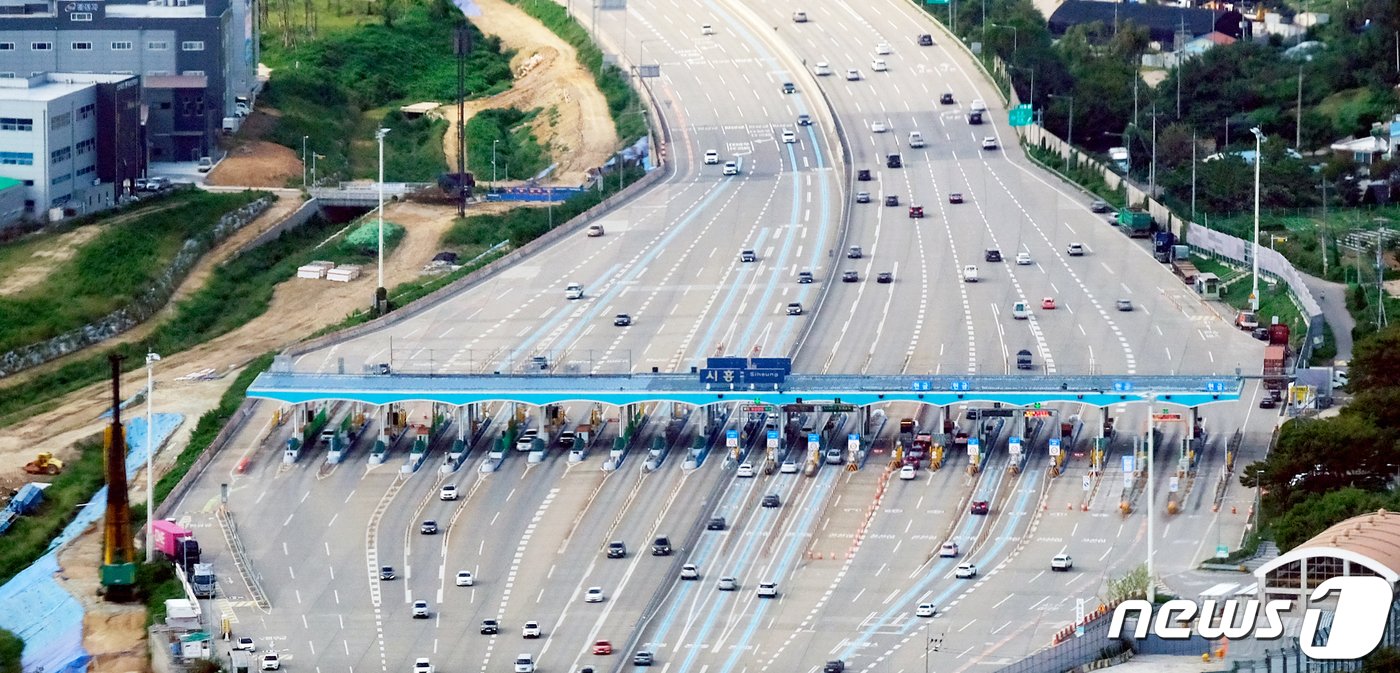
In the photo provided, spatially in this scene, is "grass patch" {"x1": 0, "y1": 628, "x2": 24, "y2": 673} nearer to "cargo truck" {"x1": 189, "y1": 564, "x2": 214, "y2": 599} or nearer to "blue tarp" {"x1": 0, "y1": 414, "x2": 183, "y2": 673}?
"blue tarp" {"x1": 0, "y1": 414, "x2": 183, "y2": 673}

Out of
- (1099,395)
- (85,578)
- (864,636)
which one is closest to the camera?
(864,636)

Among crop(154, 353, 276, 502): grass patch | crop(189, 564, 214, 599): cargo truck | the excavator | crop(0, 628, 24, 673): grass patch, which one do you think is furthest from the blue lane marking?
the excavator

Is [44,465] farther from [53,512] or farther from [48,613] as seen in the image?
[48,613]

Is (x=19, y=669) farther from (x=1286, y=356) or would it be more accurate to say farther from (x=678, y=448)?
(x=1286, y=356)

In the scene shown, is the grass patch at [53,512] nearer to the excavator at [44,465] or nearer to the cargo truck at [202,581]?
the excavator at [44,465]

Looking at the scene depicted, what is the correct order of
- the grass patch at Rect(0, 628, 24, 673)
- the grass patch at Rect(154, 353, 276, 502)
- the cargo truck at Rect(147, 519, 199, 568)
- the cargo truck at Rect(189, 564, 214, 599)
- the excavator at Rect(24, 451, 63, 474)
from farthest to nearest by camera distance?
the excavator at Rect(24, 451, 63, 474)
the grass patch at Rect(154, 353, 276, 502)
the cargo truck at Rect(147, 519, 199, 568)
the cargo truck at Rect(189, 564, 214, 599)
the grass patch at Rect(0, 628, 24, 673)

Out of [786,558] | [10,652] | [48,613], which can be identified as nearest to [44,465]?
[48,613]

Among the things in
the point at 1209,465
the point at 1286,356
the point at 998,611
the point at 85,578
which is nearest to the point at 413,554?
the point at 85,578
